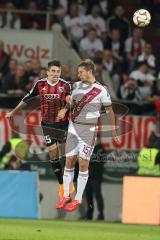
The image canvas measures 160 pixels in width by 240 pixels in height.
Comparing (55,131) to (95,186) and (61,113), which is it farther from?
(95,186)

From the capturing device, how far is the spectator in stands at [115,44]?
27.1m

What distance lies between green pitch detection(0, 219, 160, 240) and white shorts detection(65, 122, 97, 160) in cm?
138

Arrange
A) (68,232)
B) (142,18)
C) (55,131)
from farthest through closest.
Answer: (142,18), (55,131), (68,232)

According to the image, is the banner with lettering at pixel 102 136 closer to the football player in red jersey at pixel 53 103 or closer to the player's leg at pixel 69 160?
the football player in red jersey at pixel 53 103

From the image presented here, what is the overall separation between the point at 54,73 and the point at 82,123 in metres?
1.06

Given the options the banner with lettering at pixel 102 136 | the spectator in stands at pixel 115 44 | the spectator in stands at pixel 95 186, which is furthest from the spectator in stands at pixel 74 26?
the spectator in stands at pixel 95 186

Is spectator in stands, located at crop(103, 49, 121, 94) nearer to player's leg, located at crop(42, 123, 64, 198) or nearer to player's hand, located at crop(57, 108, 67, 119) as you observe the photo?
player's leg, located at crop(42, 123, 64, 198)

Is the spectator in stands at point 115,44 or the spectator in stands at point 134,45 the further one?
the spectator in stands at point 115,44

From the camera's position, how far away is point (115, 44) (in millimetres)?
27281

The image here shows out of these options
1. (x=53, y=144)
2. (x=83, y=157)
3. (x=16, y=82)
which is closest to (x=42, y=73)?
(x=16, y=82)

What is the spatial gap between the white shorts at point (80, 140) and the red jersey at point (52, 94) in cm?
42

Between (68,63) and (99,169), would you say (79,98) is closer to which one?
(99,169)

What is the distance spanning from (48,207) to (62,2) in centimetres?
672

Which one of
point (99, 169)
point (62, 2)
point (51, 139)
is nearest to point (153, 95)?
point (99, 169)
